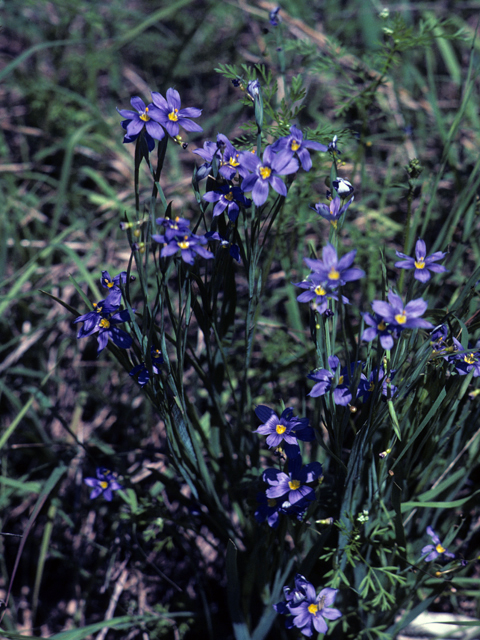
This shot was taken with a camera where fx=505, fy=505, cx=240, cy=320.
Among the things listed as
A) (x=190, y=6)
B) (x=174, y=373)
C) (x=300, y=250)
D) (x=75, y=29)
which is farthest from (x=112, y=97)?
(x=174, y=373)

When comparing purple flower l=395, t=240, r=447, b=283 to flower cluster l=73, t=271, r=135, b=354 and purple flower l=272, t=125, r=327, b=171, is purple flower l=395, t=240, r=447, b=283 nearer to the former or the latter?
purple flower l=272, t=125, r=327, b=171

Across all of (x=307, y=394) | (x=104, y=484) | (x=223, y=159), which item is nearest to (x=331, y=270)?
(x=223, y=159)

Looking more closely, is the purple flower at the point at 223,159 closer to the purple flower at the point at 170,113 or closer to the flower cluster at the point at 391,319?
the purple flower at the point at 170,113

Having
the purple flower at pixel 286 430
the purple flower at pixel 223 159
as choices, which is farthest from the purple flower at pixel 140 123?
the purple flower at pixel 286 430

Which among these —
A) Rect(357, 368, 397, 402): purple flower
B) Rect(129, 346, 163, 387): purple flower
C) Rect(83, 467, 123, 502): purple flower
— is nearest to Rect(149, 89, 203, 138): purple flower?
Rect(129, 346, 163, 387): purple flower

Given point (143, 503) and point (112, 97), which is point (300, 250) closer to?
point (143, 503)

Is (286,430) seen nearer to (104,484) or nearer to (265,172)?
(265,172)

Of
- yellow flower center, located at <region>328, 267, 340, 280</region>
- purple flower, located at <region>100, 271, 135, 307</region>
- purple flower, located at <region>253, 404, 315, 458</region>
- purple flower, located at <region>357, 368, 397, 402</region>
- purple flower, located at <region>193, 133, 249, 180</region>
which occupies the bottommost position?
purple flower, located at <region>253, 404, 315, 458</region>
